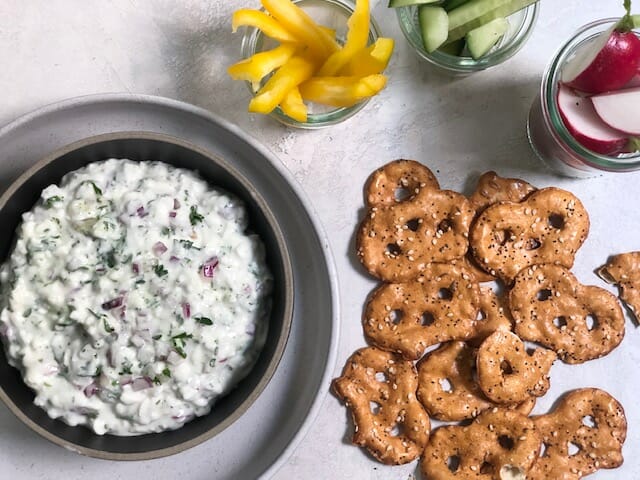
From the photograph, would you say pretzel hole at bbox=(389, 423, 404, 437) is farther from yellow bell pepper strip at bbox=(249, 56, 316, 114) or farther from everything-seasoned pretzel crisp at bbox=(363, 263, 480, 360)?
yellow bell pepper strip at bbox=(249, 56, 316, 114)

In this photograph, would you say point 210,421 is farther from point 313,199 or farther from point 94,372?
point 313,199

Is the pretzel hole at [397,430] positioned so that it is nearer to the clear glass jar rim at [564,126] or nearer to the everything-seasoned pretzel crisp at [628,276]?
the everything-seasoned pretzel crisp at [628,276]

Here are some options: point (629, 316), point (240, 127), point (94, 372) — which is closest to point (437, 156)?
point (240, 127)

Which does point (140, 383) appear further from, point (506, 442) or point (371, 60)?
point (506, 442)

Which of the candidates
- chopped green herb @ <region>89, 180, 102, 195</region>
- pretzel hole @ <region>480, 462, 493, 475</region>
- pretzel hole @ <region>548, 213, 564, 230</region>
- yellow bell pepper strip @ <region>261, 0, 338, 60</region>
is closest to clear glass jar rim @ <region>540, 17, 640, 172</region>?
pretzel hole @ <region>548, 213, 564, 230</region>

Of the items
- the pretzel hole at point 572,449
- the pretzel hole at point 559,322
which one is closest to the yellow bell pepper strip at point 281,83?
the pretzel hole at point 559,322

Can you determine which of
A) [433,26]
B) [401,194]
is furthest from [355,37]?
[401,194]
